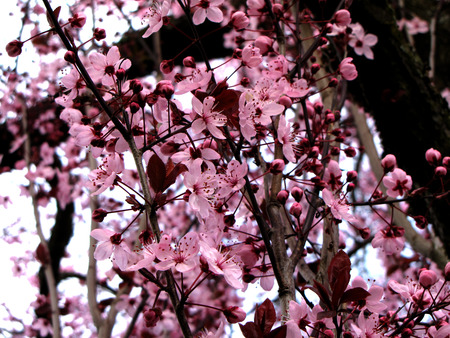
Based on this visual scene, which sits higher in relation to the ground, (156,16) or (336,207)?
(156,16)

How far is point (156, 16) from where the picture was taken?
1.25 m

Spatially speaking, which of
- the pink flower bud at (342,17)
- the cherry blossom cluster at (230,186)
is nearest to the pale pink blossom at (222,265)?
the cherry blossom cluster at (230,186)

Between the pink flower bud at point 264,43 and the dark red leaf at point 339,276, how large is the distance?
31.0 inches

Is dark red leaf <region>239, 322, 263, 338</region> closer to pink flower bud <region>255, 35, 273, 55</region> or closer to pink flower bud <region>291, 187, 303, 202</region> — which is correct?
pink flower bud <region>291, 187, 303, 202</region>

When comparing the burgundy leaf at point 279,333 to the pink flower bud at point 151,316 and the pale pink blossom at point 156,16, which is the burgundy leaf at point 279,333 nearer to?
the pink flower bud at point 151,316

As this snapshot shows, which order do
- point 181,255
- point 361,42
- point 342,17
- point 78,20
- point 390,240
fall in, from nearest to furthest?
point 181,255
point 78,20
point 390,240
point 342,17
point 361,42

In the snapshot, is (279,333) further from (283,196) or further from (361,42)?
(361,42)

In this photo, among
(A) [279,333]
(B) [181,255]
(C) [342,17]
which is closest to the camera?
(A) [279,333]

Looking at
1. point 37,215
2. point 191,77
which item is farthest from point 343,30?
point 37,215

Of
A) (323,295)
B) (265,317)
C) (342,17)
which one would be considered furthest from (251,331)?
(342,17)

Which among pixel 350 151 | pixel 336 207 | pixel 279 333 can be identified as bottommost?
pixel 279 333

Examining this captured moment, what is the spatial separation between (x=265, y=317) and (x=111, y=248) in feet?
1.30

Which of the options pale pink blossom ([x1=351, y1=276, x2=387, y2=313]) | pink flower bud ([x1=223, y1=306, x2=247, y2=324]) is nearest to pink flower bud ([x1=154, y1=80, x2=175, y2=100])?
pink flower bud ([x1=223, y1=306, x2=247, y2=324])

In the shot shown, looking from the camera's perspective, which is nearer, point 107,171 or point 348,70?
point 107,171
